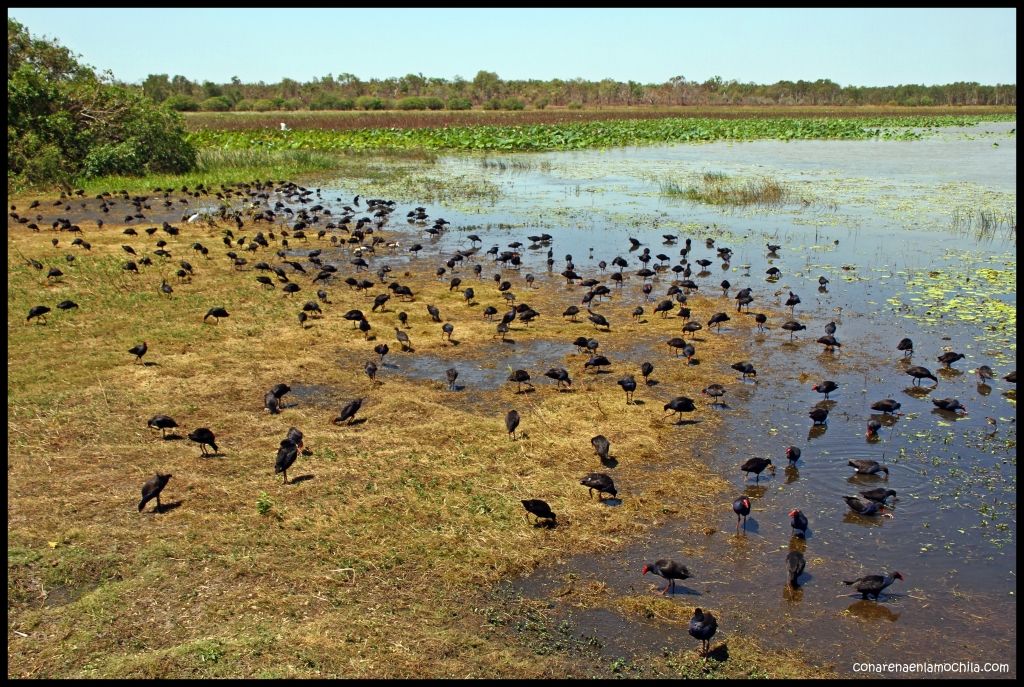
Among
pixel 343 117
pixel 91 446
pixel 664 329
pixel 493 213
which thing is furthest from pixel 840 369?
pixel 343 117

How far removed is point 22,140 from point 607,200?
30323 millimetres

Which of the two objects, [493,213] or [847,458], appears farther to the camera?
[493,213]

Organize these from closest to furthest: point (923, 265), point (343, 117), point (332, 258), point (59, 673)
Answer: point (59, 673), point (923, 265), point (332, 258), point (343, 117)

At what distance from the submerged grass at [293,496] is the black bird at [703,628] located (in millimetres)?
1199

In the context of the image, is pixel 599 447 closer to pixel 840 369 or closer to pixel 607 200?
pixel 840 369

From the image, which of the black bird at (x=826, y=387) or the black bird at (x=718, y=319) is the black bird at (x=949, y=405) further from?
the black bird at (x=718, y=319)

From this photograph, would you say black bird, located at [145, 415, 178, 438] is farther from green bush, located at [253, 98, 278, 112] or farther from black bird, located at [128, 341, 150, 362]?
green bush, located at [253, 98, 278, 112]

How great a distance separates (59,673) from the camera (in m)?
7.43

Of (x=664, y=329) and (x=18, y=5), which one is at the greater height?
(x=18, y=5)

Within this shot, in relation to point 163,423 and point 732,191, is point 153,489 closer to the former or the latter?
point 163,423

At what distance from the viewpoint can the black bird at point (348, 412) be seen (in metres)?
13.6

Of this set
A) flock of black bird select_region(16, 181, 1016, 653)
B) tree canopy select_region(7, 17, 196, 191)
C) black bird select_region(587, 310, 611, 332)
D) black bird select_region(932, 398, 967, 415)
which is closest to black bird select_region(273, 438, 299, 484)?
flock of black bird select_region(16, 181, 1016, 653)

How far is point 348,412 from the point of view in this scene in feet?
44.7

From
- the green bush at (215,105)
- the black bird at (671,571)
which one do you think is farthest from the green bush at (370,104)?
the black bird at (671,571)
